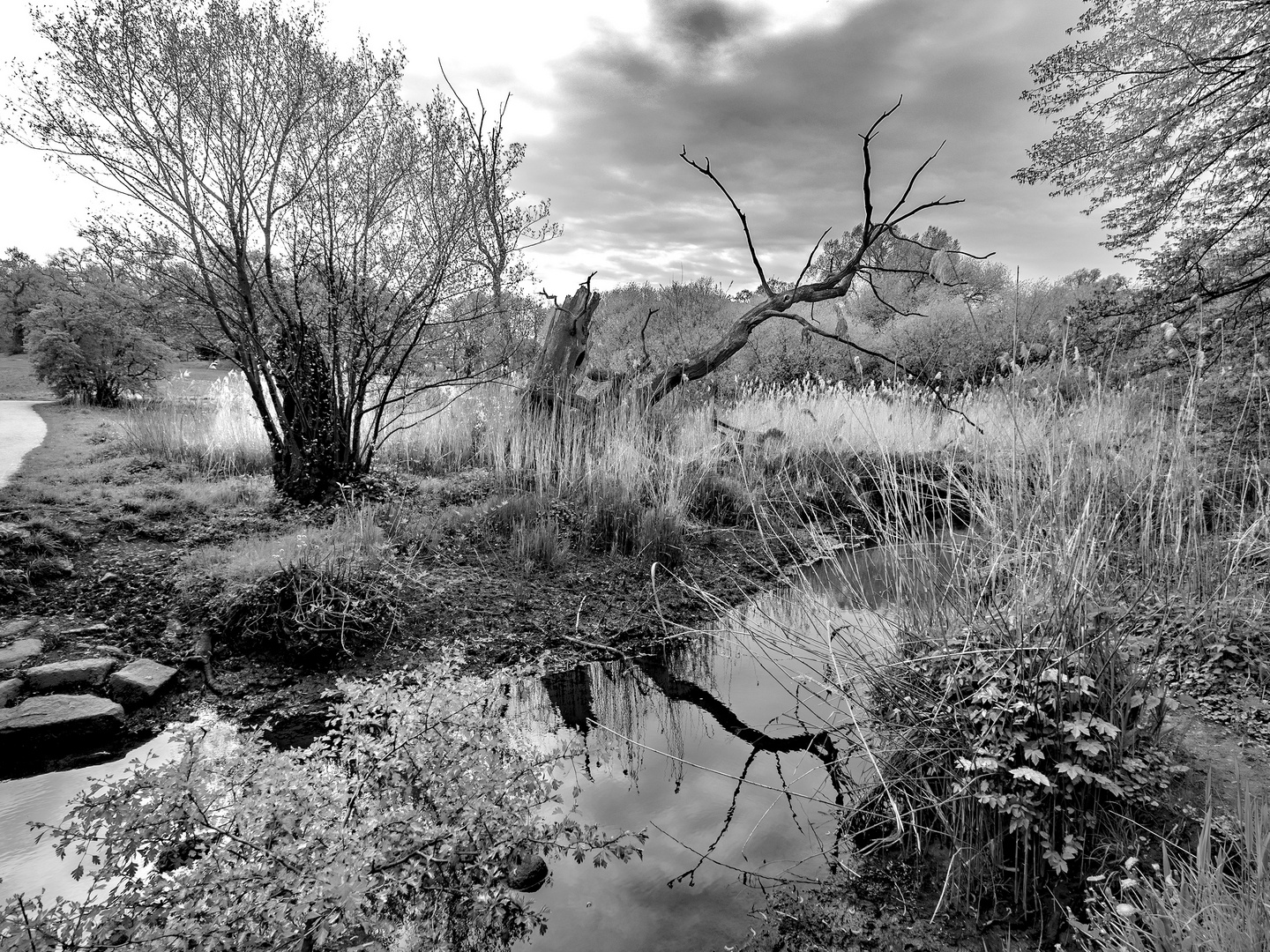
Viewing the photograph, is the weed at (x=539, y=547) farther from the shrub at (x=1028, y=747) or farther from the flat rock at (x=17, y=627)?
the shrub at (x=1028, y=747)

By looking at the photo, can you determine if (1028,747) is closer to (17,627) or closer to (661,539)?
(661,539)

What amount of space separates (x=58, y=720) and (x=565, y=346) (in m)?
6.05

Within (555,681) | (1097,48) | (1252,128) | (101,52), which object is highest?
(1097,48)

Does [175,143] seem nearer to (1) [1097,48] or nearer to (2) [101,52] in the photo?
(2) [101,52]

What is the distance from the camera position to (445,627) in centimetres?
422

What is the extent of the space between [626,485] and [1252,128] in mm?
6400

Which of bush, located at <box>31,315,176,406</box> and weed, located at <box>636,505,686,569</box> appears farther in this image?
bush, located at <box>31,315,176,406</box>

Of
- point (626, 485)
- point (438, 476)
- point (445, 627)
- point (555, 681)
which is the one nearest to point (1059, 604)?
point (555, 681)

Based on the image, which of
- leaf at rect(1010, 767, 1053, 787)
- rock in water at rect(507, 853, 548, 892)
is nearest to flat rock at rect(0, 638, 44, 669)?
rock in water at rect(507, 853, 548, 892)

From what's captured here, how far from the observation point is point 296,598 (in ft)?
12.4

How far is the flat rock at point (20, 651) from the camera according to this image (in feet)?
11.0

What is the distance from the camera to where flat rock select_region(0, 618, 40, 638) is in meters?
3.61

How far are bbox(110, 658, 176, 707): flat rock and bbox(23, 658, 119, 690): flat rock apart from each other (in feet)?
0.25

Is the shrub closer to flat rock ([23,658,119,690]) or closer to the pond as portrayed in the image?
the pond
